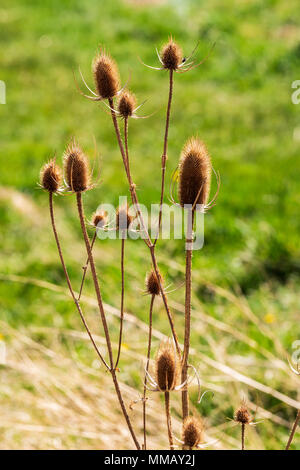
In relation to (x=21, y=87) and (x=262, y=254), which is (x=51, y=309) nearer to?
(x=262, y=254)

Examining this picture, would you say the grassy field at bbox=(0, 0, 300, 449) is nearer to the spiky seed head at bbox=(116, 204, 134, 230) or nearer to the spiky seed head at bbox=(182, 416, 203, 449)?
the spiky seed head at bbox=(116, 204, 134, 230)

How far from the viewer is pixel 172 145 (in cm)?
547

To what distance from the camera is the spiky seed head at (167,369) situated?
1082 millimetres

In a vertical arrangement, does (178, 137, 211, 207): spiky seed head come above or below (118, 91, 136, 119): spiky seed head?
below

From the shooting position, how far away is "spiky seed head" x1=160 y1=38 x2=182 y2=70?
1.14m

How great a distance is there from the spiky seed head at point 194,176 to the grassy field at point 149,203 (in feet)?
0.54

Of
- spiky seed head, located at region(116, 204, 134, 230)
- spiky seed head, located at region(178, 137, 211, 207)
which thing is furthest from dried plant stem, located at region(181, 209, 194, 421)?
spiky seed head, located at region(116, 204, 134, 230)

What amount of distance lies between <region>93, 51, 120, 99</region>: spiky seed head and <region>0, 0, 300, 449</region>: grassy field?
0.31ft

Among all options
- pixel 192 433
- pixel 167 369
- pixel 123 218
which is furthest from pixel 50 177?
pixel 192 433

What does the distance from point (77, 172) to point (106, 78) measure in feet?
0.61

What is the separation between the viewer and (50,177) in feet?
3.73

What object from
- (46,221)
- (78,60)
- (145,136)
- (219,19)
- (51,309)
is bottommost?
A: (51,309)

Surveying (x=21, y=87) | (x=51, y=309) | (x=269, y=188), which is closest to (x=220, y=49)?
(x=21, y=87)
